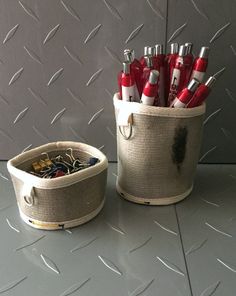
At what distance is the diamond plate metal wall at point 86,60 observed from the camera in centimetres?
65

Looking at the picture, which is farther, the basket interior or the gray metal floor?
the basket interior

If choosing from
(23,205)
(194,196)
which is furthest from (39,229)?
(194,196)

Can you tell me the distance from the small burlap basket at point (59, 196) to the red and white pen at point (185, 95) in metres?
0.14

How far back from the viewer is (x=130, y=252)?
529 millimetres

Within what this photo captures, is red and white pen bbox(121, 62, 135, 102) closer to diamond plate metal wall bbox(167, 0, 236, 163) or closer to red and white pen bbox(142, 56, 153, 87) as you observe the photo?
red and white pen bbox(142, 56, 153, 87)

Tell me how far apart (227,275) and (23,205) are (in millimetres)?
309

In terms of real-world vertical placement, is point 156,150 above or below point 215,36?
below

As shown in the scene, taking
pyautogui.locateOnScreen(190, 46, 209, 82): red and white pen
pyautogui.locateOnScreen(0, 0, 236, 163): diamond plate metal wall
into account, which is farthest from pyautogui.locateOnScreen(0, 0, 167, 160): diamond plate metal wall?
pyautogui.locateOnScreen(190, 46, 209, 82): red and white pen

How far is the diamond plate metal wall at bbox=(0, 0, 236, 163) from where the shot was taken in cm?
65

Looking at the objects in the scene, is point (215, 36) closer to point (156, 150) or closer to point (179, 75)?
point (179, 75)

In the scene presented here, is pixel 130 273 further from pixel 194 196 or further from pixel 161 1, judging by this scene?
pixel 161 1

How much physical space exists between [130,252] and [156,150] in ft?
0.53

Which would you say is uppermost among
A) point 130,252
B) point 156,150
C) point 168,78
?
point 168,78

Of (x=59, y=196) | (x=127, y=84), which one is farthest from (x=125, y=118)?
(x=59, y=196)
